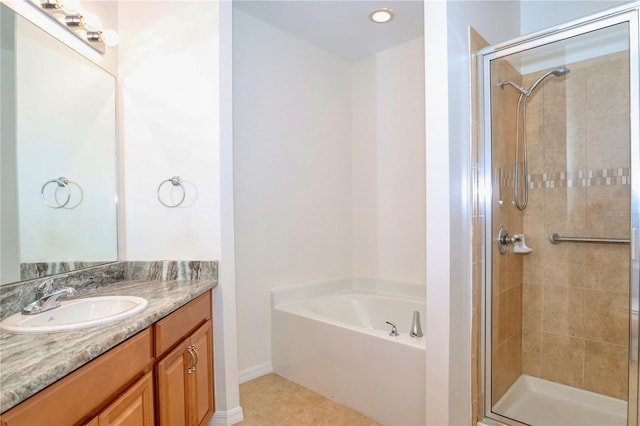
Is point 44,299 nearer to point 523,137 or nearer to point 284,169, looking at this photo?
point 284,169

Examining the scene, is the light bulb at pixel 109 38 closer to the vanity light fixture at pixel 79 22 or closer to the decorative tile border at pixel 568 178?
the vanity light fixture at pixel 79 22

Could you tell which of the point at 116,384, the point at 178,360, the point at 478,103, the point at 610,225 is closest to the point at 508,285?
the point at 610,225

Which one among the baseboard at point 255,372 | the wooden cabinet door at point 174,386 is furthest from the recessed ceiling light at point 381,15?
the baseboard at point 255,372

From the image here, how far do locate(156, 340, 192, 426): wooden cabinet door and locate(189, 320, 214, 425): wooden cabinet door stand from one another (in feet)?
0.24

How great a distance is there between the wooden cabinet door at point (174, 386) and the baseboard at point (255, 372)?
3.34ft

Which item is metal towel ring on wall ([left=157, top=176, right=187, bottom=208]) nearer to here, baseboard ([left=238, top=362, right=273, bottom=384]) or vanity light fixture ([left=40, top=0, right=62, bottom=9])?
vanity light fixture ([left=40, top=0, right=62, bottom=9])

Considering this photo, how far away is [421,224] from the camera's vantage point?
2859mm

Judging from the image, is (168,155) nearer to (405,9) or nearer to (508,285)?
(405,9)

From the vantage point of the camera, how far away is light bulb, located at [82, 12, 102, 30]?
1709mm

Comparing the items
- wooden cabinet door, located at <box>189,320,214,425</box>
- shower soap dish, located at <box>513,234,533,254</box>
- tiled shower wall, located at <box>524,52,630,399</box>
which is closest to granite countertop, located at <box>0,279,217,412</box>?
wooden cabinet door, located at <box>189,320,214,425</box>

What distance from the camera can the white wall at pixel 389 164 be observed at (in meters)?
2.89

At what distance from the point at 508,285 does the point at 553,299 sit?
405 millimetres

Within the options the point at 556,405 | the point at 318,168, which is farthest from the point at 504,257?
the point at 318,168

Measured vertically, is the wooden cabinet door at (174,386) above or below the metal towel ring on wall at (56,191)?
below
